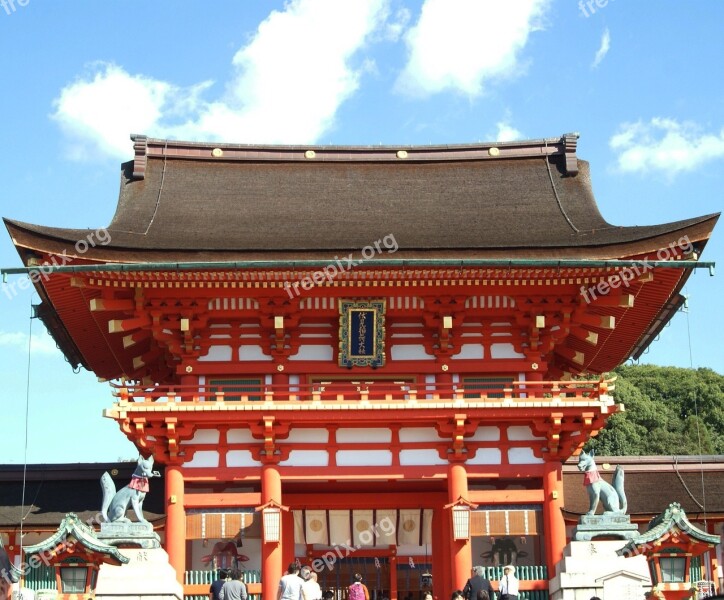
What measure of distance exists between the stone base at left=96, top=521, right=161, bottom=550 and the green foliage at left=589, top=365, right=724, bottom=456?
39.8m

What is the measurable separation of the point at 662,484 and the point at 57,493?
14.2 metres

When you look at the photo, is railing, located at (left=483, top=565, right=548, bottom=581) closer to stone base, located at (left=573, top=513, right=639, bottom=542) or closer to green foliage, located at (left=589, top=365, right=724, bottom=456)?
stone base, located at (left=573, top=513, right=639, bottom=542)

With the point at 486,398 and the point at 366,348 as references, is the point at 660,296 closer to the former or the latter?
the point at 486,398

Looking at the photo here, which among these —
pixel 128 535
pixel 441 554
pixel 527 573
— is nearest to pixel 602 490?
pixel 527 573

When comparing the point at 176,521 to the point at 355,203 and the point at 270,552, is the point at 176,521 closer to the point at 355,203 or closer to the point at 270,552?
the point at 270,552

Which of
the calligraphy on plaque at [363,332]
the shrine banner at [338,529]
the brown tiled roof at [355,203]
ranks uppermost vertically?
the brown tiled roof at [355,203]

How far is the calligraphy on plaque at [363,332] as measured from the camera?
2411cm

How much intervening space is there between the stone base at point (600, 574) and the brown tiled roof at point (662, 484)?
1734mm

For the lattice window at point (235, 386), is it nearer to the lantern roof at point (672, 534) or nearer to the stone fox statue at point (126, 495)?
the stone fox statue at point (126, 495)

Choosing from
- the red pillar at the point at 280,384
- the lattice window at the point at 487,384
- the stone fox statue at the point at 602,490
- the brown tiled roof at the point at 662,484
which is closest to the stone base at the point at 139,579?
the red pillar at the point at 280,384

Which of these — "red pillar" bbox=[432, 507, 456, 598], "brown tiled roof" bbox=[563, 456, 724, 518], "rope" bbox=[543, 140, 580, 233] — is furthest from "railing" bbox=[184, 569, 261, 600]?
"rope" bbox=[543, 140, 580, 233]

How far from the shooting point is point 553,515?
23.1m

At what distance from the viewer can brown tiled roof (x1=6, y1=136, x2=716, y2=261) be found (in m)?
24.0

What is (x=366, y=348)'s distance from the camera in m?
24.2
